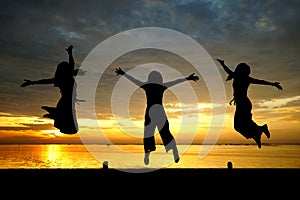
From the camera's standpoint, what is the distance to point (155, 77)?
1261 cm

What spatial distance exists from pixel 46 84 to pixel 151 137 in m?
4.16

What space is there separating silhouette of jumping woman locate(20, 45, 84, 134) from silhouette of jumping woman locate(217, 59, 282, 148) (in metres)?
5.08

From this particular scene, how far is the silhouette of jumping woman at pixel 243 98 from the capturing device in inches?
469

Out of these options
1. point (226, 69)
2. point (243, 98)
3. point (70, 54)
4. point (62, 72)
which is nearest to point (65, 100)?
point (62, 72)
